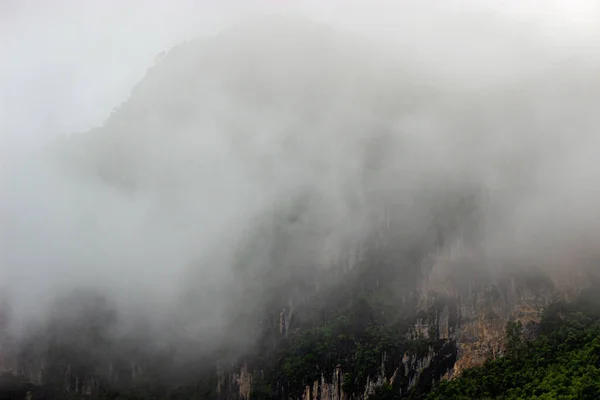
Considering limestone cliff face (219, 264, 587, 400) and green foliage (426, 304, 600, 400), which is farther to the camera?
limestone cliff face (219, 264, 587, 400)

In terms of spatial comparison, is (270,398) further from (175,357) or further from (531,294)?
(531,294)

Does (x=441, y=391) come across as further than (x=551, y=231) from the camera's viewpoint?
No

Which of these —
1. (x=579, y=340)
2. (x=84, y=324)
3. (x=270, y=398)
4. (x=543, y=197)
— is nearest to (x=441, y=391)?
(x=579, y=340)

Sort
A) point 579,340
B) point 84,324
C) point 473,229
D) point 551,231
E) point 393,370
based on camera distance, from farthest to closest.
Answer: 1. point 84,324
2. point 473,229
3. point 551,231
4. point 393,370
5. point 579,340

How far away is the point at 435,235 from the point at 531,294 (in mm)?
34240

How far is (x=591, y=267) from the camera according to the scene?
164125 millimetres

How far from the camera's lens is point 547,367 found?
13538cm

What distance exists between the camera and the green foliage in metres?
123

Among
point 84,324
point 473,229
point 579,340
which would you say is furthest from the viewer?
point 84,324

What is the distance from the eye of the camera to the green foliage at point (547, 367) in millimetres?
122688

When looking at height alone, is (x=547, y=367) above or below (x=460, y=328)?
below

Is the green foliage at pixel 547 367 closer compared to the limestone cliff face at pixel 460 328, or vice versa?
the green foliage at pixel 547 367

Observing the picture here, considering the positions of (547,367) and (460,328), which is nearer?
(547,367)

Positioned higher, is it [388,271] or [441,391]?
[388,271]
